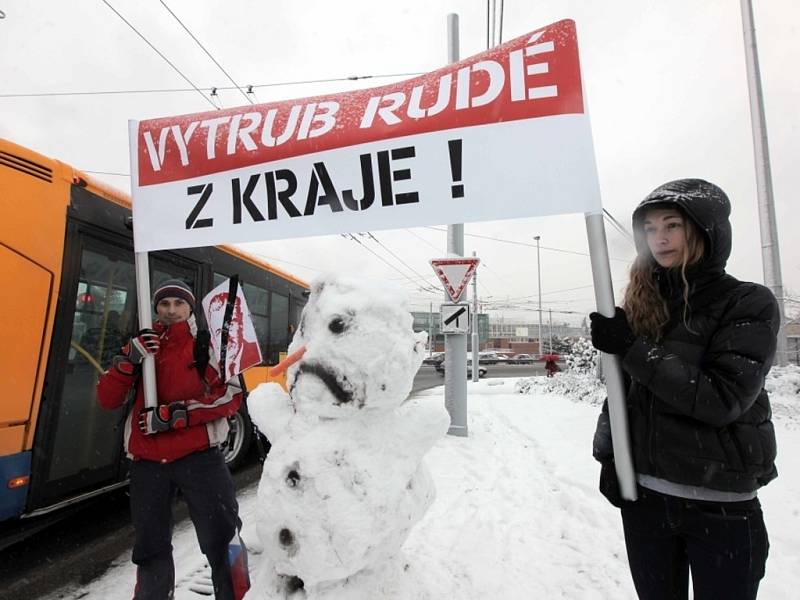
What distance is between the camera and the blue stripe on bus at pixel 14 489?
9.34 ft

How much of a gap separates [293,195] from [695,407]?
1951mm

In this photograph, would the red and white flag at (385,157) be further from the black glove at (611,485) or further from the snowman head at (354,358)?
the black glove at (611,485)

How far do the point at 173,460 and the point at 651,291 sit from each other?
2.42 metres

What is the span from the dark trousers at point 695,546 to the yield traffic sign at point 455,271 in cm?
486

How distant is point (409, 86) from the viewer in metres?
2.24

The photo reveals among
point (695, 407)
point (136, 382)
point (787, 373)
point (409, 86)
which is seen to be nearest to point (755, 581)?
point (695, 407)

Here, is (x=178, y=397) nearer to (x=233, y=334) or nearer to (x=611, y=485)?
(x=233, y=334)

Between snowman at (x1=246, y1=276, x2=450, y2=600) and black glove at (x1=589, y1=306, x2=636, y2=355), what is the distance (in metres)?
0.83

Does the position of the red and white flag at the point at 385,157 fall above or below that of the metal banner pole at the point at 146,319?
above

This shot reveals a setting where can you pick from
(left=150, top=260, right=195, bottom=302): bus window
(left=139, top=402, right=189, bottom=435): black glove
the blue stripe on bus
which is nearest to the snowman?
(left=139, top=402, right=189, bottom=435): black glove

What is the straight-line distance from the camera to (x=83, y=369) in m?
3.56

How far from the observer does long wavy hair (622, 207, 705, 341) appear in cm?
163

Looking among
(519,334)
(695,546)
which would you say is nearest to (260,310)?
(695,546)

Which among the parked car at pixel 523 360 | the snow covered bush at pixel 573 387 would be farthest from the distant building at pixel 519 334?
the snow covered bush at pixel 573 387
